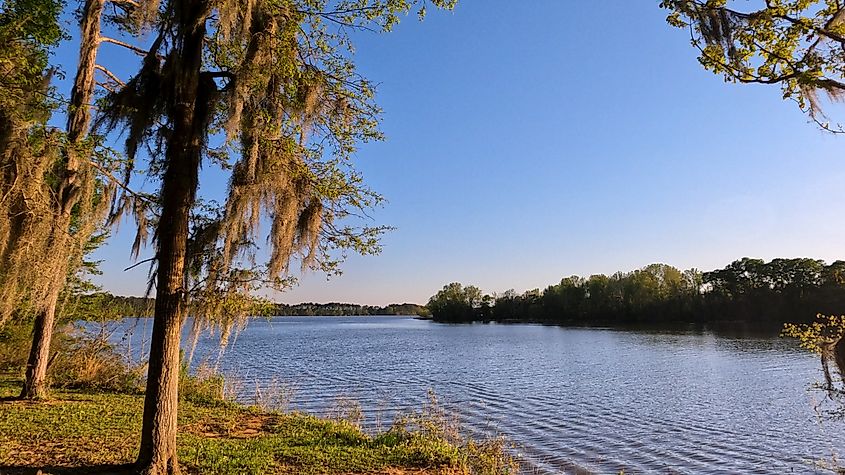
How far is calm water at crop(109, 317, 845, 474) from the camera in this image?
404 inches

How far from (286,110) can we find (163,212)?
4.81ft

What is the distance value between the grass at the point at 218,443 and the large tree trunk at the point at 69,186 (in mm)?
500

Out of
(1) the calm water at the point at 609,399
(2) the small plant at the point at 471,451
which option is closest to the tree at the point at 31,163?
(1) the calm water at the point at 609,399

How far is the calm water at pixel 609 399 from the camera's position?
10.3m

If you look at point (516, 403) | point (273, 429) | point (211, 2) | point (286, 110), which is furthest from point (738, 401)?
point (211, 2)

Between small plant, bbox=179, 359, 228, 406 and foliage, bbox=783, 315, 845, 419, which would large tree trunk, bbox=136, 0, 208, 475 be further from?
foliage, bbox=783, 315, 845, 419

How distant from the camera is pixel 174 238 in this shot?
4859mm

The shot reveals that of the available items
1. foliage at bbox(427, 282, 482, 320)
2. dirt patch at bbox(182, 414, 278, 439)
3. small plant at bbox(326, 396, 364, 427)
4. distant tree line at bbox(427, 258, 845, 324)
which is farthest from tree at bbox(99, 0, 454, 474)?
foliage at bbox(427, 282, 482, 320)

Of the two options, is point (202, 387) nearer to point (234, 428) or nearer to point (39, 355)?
point (39, 355)

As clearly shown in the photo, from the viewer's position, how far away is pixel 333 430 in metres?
7.59

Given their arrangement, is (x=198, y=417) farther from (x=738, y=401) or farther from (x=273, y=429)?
(x=738, y=401)

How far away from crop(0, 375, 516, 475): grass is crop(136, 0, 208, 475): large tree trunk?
0.72 metres

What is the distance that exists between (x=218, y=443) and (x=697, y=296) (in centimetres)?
6834

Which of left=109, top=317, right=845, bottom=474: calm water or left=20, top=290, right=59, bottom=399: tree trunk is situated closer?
left=20, top=290, right=59, bottom=399: tree trunk
